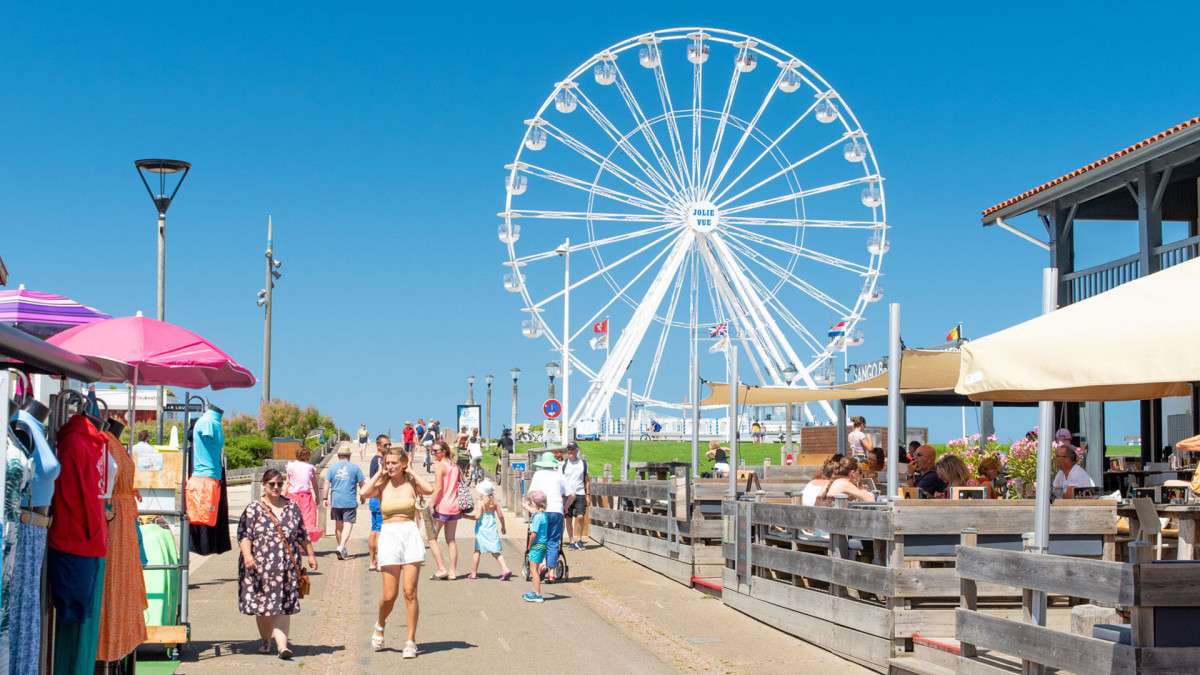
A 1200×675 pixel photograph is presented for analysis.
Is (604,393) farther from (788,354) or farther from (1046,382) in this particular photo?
(1046,382)

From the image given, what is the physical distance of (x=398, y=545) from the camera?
1025 centimetres

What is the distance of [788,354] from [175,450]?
2455 centimetres

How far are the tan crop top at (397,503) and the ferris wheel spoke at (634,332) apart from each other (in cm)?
2583

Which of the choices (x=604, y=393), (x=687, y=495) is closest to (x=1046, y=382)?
(x=687, y=495)

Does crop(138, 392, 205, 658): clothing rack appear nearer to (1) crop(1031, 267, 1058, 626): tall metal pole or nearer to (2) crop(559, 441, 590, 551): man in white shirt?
(1) crop(1031, 267, 1058, 626): tall metal pole

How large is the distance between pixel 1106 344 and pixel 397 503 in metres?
6.20

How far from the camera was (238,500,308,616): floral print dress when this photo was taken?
9828 millimetres

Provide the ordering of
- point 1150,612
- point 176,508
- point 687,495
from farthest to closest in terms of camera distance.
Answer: point 687,495
point 176,508
point 1150,612

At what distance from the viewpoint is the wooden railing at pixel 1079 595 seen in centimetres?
631

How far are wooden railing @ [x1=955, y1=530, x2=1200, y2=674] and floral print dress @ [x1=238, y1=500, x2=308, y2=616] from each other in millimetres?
5192

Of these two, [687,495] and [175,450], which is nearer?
[175,450]

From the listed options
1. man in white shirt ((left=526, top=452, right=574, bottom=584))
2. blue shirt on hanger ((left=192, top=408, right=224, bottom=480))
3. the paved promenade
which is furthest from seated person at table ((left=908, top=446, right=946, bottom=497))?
blue shirt on hanger ((left=192, top=408, right=224, bottom=480))

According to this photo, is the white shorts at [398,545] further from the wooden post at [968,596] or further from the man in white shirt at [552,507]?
the wooden post at [968,596]

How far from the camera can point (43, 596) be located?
6.28m
